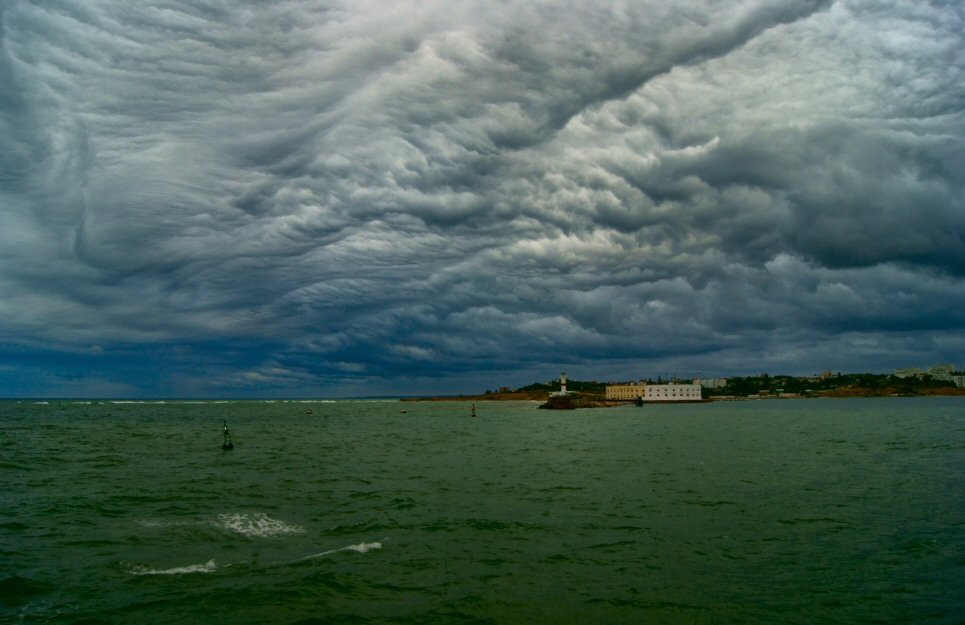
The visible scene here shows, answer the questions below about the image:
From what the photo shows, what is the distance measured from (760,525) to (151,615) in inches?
848

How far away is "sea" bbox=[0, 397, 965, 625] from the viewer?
16328mm

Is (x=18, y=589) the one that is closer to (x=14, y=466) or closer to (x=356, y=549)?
(x=356, y=549)

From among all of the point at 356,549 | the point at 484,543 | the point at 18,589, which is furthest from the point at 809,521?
the point at 18,589

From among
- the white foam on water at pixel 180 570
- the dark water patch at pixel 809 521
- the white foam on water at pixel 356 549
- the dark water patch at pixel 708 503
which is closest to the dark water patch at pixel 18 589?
the white foam on water at pixel 180 570

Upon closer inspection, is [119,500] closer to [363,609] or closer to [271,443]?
[363,609]

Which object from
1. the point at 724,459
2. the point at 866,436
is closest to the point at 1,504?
the point at 724,459

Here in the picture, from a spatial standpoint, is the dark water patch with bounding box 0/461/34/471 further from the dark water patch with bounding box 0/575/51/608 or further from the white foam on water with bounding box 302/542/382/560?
the white foam on water with bounding box 302/542/382/560

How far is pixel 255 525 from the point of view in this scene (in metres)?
25.6

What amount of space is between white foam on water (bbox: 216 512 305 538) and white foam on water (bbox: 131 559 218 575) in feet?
13.1

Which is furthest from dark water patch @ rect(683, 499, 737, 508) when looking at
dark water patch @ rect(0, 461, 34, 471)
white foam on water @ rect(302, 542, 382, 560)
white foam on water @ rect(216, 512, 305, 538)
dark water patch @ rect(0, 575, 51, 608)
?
dark water patch @ rect(0, 461, 34, 471)

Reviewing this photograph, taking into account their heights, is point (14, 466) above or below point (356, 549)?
above

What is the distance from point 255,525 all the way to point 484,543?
374 inches

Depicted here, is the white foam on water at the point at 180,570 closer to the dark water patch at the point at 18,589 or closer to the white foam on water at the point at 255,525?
the dark water patch at the point at 18,589

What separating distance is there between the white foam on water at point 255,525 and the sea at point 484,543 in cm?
16
